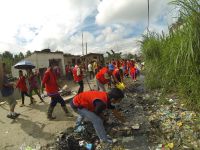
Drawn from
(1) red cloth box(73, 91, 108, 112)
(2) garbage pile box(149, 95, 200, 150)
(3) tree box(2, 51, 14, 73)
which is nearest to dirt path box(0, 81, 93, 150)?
(1) red cloth box(73, 91, 108, 112)

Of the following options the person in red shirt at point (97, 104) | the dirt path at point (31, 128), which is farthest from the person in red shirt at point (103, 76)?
the person in red shirt at point (97, 104)

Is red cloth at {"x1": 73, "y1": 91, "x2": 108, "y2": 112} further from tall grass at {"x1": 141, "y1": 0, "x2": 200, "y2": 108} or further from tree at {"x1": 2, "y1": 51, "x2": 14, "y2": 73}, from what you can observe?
tree at {"x1": 2, "y1": 51, "x2": 14, "y2": 73}

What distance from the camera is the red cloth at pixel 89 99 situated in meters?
5.15

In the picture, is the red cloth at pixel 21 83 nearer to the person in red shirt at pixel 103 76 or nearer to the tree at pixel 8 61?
the person in red shirt at pixel 103 76

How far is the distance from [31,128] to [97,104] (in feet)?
9.77

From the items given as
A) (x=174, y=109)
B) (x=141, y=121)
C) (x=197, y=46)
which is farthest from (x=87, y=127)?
(x=197, y=46)

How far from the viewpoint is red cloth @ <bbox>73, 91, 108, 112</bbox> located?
515cm

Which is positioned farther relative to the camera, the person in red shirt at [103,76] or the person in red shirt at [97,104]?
the person in red shirt at [103,76]

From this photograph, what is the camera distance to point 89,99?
17.4 ft

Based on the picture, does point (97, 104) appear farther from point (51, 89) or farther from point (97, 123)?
point (51, 89)

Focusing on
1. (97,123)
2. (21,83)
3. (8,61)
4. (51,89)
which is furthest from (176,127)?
(8,61)

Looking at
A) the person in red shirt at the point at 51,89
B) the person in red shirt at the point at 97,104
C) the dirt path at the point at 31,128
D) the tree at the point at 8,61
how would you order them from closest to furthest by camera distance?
the person in red shirt at the point at 97,104, the dirt path at the point at 31,128, the person in red shirt at the point at 51,89, the tree at the point at 8,61

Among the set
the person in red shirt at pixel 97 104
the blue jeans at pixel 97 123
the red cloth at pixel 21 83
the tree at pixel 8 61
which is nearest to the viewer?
the person in red shirt at pixel 97 104

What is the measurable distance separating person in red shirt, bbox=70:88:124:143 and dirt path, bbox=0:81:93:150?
137cm
